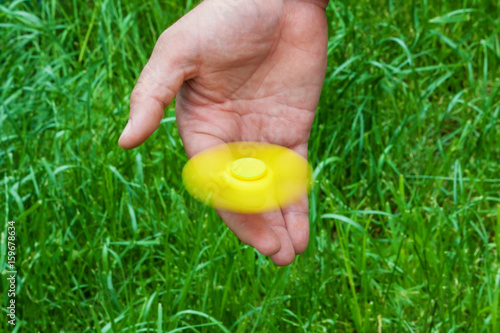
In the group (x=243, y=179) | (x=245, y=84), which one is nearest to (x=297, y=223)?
(x=243, y=179)

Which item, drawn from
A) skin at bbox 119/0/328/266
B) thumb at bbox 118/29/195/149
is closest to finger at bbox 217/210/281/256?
skin at bbox 119/0/328/266

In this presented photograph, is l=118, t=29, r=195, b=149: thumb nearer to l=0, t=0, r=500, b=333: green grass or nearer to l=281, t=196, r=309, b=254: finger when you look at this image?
l=281, t=196, r=309, b=254: finger

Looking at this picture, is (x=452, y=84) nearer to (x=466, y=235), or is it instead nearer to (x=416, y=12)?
(x=416, y=12)

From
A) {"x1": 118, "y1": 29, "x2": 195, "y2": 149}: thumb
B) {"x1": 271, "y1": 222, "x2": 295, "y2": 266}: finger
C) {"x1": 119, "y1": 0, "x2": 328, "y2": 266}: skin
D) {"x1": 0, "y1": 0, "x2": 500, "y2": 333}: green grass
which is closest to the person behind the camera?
{"x1": 118, "y1": 29, "x2": 195, "y2": 149}: thumb

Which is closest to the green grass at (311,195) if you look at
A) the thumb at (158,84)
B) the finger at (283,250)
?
the finger at (283,250)

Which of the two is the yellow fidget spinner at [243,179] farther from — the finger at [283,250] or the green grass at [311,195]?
the green grass at [311,195]

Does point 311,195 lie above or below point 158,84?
below

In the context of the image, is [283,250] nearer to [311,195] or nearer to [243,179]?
[243,179]

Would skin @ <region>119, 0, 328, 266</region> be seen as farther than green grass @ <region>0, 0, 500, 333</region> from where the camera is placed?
No
